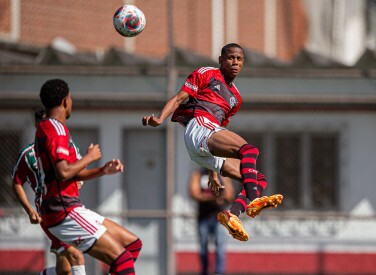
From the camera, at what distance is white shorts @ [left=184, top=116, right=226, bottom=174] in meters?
8.72

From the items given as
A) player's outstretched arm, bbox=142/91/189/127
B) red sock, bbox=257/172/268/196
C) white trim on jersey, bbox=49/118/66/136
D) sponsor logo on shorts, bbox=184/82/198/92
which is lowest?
red sock, bbox=257/172/268/196

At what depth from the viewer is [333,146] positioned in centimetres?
1612

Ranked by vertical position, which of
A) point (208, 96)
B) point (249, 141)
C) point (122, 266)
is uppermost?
point (208, 96)

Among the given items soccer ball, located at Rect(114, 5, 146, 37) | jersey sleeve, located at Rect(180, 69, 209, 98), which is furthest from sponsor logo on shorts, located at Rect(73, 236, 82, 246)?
soccer ball, located at Rect(114, 5, 146, 37)

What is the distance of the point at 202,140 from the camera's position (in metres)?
8.71

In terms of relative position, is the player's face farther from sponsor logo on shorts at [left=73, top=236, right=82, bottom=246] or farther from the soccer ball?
sponsor logo on shorts at [left=73, top=236, right=82, bottom=246]

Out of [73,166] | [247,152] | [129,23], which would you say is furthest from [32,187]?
[247,152]

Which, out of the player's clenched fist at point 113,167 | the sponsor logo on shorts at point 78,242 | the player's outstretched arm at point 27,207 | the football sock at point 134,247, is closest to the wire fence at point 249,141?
the player's outstretched arm at point 27,207

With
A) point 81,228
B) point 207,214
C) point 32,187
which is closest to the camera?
point 81,228

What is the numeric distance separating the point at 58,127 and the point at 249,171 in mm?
1712

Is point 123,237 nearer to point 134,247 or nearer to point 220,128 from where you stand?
point 134,247

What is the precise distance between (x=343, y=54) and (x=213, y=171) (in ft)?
45.4

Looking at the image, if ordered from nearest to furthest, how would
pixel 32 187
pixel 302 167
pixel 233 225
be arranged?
pixel 233 225
pixel 32 187
pixel 302 167

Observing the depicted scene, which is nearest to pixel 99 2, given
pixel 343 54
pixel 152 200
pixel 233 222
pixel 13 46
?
pixel 13 46
